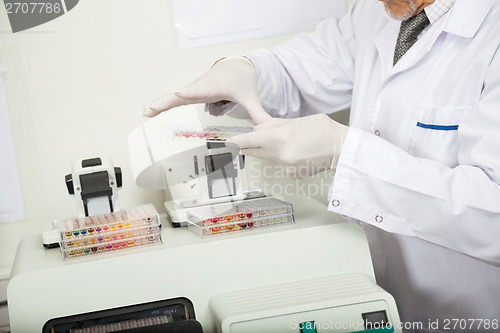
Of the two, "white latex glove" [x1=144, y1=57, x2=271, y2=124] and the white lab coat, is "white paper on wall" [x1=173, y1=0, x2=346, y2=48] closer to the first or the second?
the white lab coat

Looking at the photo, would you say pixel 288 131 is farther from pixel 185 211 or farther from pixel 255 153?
pixel 185 211

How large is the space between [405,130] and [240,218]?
415 mm

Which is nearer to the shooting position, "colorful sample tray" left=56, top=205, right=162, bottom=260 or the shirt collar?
"colorful sample tray" left=56, top=205, right=162, bottom=260

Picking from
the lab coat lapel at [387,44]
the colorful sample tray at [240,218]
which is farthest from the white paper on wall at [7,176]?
the lab coat lapel at [387,44]

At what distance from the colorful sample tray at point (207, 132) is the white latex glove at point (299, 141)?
0.05 m

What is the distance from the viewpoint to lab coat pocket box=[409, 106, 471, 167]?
3.75ft

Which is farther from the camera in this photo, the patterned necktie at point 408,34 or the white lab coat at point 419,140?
the patterned necktie at point 408,34

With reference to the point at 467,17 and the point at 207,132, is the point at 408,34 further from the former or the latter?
the point at 207,132

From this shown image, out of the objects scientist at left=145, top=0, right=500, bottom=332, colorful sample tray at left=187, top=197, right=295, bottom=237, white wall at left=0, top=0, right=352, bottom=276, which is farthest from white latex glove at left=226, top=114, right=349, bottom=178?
white wall at left=0, top=0, right=352, bottom=276

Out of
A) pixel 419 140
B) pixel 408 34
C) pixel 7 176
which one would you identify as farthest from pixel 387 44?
pixel 7 176

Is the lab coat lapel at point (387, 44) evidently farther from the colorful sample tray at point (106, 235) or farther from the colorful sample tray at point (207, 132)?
the colorful sample tray at point (106, 235)

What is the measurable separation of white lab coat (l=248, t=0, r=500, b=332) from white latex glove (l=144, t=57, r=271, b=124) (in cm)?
9

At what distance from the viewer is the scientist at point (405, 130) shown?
3.33 feet

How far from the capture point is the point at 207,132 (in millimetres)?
1167
